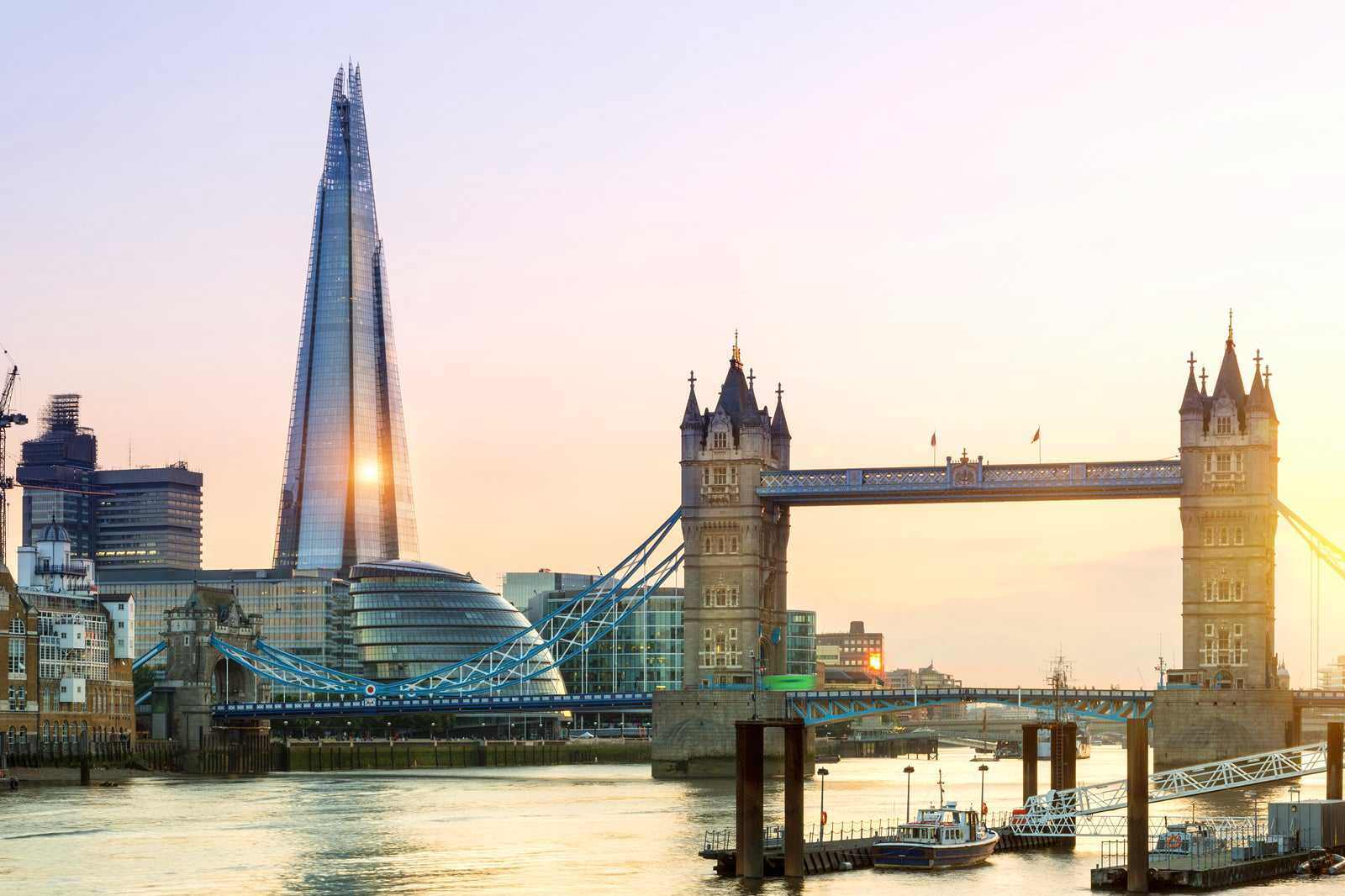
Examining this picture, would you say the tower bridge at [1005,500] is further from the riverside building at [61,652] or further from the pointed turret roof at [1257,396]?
the riverside building at [61,652]

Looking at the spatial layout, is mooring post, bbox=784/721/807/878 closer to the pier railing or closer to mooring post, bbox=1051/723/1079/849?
the pier railing

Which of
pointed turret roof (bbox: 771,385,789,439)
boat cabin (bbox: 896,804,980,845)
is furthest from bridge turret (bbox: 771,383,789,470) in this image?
boat cabin (bbox: 896,804,980,845)

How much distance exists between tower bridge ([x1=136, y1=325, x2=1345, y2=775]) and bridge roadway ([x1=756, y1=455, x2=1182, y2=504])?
11cm

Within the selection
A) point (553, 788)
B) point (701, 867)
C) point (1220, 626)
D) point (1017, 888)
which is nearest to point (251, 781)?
point (553, 788)

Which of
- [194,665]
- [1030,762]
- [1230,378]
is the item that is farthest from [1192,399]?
[194,665]

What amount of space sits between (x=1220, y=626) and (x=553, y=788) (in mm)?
42816

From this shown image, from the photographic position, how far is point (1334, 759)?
299 ft

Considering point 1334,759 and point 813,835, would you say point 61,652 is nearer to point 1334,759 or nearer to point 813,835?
point 813,835

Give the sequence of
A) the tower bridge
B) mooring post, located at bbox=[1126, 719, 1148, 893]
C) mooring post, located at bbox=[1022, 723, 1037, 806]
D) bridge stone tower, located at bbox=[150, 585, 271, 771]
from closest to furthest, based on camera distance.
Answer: mooring post, located at bbox=[1126, 719, 1148, 893], mooring post, located at bbox=[1022, 723, 1037, 806], the tower bridge, bridge stone tower, located at bbox=[150, 585, 271, 771]

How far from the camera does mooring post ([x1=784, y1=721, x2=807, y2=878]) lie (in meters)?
73.9

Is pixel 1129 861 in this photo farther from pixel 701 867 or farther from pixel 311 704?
pixel 311 704

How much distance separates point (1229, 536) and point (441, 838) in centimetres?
6160

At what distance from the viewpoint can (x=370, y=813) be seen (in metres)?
115

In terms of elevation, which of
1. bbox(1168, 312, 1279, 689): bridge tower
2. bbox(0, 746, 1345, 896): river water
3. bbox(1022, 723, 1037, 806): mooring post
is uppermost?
bbox(1168, 312, 1279, 689): bridge tower
